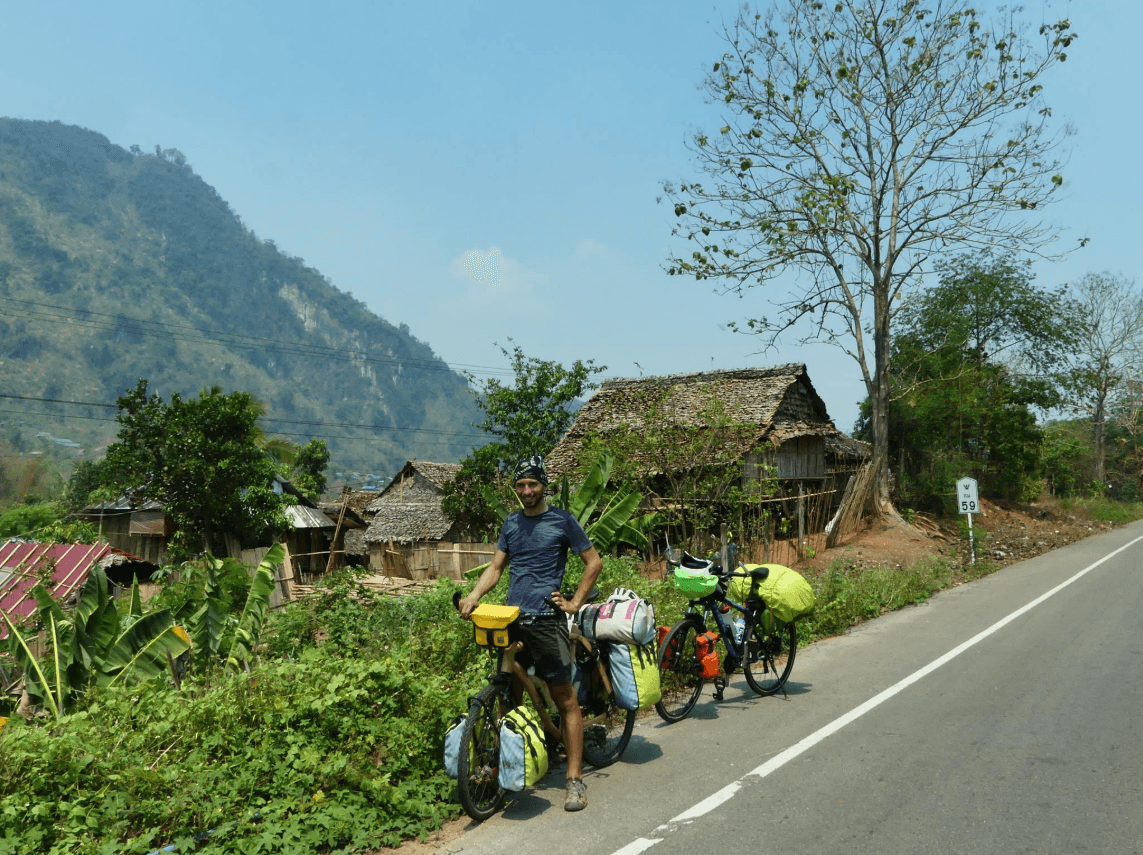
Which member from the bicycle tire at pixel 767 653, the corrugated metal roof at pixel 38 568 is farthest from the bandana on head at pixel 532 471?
the corrugated metal roof at pixel 38 568

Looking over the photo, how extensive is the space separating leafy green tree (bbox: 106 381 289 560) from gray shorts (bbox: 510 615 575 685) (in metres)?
26.4

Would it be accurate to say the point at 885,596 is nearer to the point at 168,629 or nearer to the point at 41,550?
the point at 168,629

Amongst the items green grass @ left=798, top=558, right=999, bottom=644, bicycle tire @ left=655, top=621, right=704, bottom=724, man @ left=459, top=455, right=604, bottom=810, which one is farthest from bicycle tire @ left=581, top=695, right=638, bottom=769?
green grass @ left=798, top=558, right=999, bottom=644

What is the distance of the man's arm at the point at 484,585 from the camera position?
17.5 ft

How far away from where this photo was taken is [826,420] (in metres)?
31.5

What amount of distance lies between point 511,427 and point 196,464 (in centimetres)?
1398

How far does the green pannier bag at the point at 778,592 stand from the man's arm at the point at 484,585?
8.79 ft

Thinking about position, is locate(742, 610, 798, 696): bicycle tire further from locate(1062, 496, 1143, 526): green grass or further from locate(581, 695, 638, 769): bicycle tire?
locate(1062, 496, 1143, 526): green grass

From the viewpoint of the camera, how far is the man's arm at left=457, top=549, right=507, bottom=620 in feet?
17.5

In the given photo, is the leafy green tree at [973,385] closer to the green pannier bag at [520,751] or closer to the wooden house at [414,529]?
the wooden house at [414,529]

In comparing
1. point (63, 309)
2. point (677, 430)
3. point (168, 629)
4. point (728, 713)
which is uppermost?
point (63, 309)

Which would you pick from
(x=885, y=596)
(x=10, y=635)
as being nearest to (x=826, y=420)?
(x=885, y=596)

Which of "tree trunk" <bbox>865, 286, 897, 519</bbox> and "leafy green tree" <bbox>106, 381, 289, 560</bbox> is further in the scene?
"leafy green tree" <bbox>106, 381, 289, 560</bbox>

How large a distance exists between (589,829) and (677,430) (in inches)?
527
